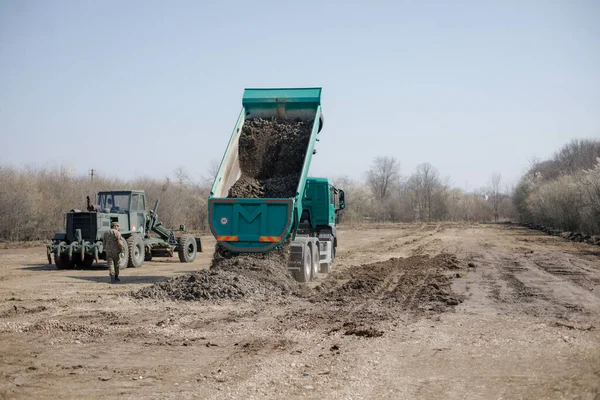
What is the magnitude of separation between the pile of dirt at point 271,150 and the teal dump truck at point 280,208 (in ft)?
0.52

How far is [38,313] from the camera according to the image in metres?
9.73

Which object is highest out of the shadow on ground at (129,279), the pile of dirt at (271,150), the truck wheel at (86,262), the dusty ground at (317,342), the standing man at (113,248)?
the pile of dirt at (271,150)

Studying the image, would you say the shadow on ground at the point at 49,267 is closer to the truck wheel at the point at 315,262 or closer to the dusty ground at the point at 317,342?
the dusty ground at the point at 317,342

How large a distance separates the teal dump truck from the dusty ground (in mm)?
1301

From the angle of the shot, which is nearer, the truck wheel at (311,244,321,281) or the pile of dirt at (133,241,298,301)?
the pile of dirt at (133,241,298,301)

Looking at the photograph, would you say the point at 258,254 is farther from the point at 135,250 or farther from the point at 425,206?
the point at 425,206

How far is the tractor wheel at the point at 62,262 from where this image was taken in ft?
57.1

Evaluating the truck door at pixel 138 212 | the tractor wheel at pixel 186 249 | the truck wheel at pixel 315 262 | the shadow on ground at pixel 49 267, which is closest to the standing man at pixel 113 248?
the shadow on ground at pixel 49 267

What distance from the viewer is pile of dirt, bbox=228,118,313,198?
47.0ft

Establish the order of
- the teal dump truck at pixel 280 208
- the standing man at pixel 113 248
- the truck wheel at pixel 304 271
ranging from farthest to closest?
the standing man at pixel 113 248 → the truck wheel at pixel 304 271 → the teal dump truck at pixel 280 208

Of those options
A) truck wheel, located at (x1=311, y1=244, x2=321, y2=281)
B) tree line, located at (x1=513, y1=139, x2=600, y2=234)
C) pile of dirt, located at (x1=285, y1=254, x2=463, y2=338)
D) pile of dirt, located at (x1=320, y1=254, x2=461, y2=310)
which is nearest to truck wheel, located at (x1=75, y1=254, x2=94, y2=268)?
truck wheel, located at (x1=311, y1=244, x2=321, y2=281)

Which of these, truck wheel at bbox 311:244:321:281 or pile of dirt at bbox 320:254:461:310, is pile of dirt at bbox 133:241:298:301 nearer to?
pile of dirt at bbox 320:254:461:310

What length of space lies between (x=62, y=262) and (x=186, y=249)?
4.46m

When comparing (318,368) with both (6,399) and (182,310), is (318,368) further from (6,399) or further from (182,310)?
(182,310)
